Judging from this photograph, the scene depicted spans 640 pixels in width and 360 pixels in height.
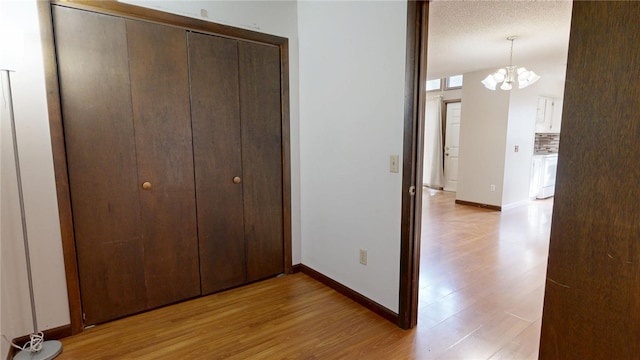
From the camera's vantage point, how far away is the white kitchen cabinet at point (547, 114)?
6090 mm

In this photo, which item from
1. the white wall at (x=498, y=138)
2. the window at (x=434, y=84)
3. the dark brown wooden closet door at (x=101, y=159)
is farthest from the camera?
the window at (x=434, y=84)

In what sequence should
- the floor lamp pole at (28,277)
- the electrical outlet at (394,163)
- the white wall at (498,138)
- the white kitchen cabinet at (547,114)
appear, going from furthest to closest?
1. the white kitchen cabinet at (547,114)
2. the white wall at (498,138)
3. the electrical outlet at (394,163)
4. the floor lamp pole at (28,277)

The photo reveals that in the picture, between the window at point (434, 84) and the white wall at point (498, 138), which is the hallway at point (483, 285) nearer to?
the white wall at point (498, 138)

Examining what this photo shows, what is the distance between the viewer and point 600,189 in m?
0.53

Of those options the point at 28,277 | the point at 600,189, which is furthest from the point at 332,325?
the point at 600,189

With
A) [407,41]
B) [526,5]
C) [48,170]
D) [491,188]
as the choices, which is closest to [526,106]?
[491,188]

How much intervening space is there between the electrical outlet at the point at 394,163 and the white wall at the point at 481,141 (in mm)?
4044

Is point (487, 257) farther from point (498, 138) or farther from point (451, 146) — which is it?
point (451, 146)

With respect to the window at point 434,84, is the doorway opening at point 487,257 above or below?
below

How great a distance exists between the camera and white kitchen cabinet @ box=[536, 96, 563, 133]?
609 centimetres

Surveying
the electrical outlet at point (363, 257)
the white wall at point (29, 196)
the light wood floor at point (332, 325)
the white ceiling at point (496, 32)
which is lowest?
the light wood floor at point (332, 325)

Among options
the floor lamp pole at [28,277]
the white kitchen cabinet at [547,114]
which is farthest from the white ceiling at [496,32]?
the floor lamp pole at [28,277]

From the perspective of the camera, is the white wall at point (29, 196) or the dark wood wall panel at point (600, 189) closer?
the dark wood wall panel at point (600, 189)

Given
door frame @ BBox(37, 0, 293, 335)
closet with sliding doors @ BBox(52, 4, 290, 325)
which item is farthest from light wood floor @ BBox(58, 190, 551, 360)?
door frame @ BBox(37, 0, 293, 335)
